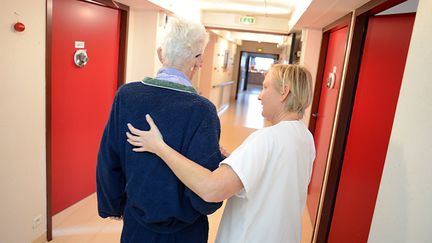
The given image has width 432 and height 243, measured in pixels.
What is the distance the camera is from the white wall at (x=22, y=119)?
5.93 feet

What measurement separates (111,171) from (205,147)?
423 mm

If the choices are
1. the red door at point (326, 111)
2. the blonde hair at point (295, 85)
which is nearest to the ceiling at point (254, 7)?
the red door at point (326, 111)

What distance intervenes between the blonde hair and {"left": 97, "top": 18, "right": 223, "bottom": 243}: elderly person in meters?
0.26

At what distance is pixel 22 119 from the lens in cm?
198

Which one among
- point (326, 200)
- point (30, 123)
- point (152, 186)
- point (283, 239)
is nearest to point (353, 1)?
point (326, 200)

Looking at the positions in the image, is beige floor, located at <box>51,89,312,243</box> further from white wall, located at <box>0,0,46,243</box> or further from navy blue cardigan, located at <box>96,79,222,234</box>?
navy blue cardigan, located at <box>96,79,222,234</box>

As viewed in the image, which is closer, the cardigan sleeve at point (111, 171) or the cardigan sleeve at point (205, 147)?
the cardigan sleeve at point (205, 147)

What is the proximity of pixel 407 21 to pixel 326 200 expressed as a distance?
4.90 ft

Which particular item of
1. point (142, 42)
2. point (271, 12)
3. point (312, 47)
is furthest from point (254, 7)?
point (142, 42)

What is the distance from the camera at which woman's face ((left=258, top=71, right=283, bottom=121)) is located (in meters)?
1.11

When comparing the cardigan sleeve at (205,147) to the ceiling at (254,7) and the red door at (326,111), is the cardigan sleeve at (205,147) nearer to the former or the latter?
the red door at (326,111)

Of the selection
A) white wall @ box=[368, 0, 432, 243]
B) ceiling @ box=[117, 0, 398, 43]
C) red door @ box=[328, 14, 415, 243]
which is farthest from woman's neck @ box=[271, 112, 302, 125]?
ceiling @ box=[117, 0, 398, 43]

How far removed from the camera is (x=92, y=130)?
121 inches

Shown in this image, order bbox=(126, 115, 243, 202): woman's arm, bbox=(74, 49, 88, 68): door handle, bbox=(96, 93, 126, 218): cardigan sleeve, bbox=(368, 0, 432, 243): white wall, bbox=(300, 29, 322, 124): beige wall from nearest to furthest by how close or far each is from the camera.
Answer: bbox=(368, 0, 432, 243): white wall
bbox=(126, 115, 243, 202): woman's arm
bbox=(96, 93, 126, 218): cardigan sleeve
bbox=(74, 49, 88, 68): door handle
bbox=(300, 29, 322, 124): beige wall
